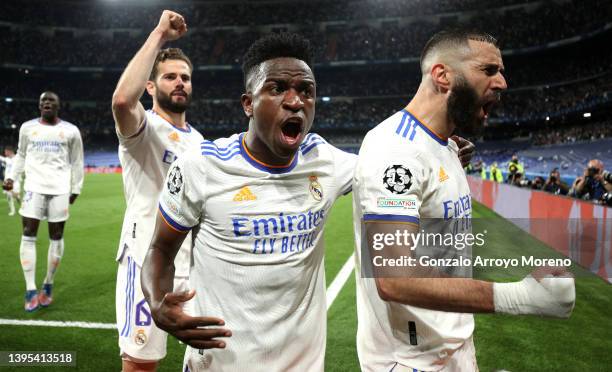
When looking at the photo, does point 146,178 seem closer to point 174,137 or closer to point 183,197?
point 174,137

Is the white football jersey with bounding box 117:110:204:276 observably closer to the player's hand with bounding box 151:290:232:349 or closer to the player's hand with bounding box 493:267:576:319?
the player's hand with bounding box 151:290:232:349

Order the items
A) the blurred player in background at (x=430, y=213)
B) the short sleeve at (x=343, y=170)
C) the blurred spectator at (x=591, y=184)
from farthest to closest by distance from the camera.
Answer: the blurred spectator at (x=591, y=184)
the short sleeve at (x=343, y=170)
the blurred player in background at (x=430, y=213)

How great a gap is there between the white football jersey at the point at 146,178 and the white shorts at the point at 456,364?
1.65m

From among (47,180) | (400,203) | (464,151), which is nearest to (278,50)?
(400,203)

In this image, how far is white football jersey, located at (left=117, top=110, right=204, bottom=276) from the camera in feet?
9.96

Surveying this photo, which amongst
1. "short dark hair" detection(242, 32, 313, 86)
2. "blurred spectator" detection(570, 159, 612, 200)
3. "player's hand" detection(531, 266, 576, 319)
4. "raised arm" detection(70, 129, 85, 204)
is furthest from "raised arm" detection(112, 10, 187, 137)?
"blurred spectator" detection(570, 159, 612, 200)

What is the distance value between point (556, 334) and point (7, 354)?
524 centimetres

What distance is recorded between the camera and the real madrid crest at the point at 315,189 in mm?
2125

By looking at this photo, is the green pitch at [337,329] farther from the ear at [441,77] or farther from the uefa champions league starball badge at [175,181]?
the uefa champions league starball badge at [175,181]

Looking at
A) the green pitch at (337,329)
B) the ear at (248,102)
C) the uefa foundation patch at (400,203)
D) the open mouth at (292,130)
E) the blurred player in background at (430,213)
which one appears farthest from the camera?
the green pitch at (337,329)

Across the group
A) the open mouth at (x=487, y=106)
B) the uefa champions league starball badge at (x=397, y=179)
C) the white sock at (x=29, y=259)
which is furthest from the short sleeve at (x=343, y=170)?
the white sock at (x=29, y=259)

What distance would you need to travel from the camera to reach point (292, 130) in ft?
6.44

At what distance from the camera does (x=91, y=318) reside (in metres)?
4.98

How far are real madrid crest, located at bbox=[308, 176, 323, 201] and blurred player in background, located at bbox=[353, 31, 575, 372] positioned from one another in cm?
17
